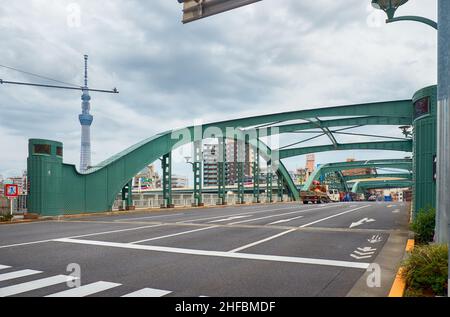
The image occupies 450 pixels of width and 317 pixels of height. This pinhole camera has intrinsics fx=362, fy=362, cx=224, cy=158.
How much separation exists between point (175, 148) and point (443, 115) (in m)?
26.2

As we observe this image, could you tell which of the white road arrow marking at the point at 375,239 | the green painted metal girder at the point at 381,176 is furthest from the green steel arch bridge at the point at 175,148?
the green painted metal girder at the point at 381,176

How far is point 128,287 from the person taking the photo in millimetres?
6137

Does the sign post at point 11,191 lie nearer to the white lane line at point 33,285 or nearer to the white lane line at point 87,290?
the white lane line at point 33,285

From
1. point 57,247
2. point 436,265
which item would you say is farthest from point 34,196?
point 436,265

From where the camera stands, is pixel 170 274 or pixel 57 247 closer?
pixel 170 274

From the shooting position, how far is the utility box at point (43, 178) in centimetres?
2133

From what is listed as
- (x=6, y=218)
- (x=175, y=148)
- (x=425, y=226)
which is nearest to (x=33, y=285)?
(x=425, y=226)

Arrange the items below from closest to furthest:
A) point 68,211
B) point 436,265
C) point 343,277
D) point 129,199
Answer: point 436,265
point 343,277
point 68,211
point 129,199

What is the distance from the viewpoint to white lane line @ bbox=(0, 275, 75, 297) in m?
5.84

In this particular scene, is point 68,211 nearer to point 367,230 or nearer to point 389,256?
point 367,230

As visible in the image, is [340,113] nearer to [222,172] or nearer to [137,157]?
[222,172]

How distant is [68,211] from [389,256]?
20.0 meters

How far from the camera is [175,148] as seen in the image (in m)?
32.8

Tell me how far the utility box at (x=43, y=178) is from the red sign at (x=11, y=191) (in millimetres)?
682
